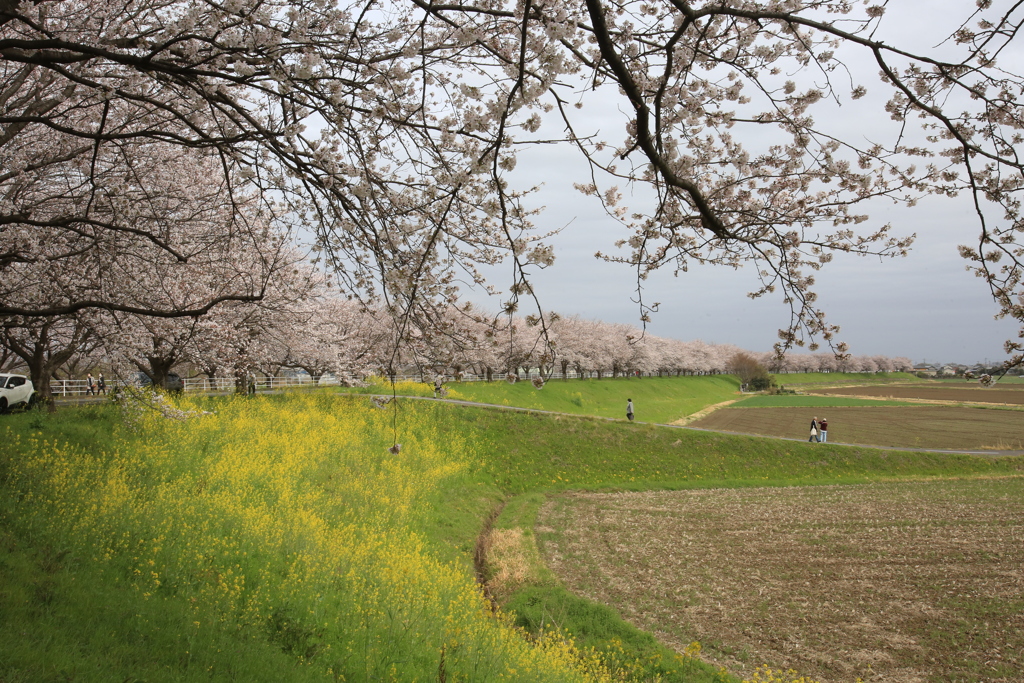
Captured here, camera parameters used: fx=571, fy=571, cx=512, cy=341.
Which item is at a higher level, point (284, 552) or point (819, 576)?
point (284, 552)

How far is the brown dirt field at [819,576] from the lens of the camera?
30.3 ft

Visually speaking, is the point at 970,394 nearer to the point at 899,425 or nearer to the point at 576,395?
the point at 899,425

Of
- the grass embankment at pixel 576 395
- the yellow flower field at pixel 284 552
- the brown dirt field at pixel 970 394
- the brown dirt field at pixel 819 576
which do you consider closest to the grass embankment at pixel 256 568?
the yellow flower field at pixel 284 552

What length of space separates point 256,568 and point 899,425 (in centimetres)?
4487

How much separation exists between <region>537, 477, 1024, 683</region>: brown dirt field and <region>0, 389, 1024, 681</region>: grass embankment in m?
1.31

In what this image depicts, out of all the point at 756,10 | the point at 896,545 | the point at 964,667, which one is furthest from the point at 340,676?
the point at 896,545

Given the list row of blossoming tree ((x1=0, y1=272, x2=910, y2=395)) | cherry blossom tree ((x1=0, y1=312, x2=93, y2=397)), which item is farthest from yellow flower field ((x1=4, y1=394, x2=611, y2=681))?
cherry blossom tree ((x1=0, y1=312, x2=93, y2=397))

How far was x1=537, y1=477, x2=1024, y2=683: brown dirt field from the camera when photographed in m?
A: 9.23

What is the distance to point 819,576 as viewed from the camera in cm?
1269

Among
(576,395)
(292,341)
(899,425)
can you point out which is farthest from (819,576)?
(576,395)

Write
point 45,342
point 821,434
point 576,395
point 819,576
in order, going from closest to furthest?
point 819,576
point 45,342
point 821,434
point 576,395

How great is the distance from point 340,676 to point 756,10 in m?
7.61

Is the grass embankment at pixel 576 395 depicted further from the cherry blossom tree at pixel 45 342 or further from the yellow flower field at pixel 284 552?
the cherry blossom tree at pixel 45 342

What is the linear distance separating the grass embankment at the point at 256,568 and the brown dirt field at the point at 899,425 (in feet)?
86.0
